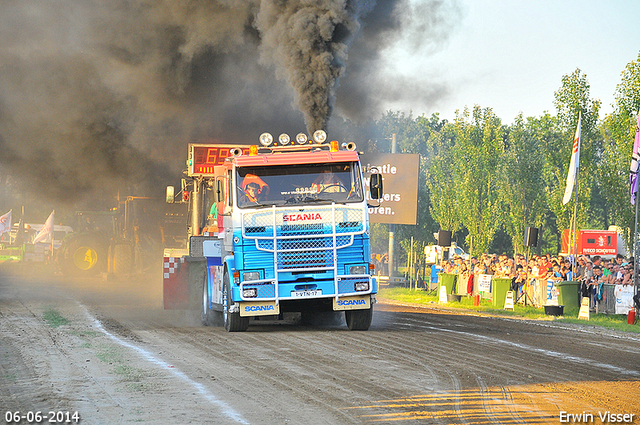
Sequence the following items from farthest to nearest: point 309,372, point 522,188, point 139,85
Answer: point 522,188, point 139,85, point 309,372

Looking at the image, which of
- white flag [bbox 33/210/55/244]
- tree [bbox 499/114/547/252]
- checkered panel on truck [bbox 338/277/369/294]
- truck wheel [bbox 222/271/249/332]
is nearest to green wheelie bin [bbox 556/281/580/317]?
checkered panel on truck [bbox 338/277/369/294]

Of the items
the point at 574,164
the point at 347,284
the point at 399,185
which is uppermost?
the point at 399,185

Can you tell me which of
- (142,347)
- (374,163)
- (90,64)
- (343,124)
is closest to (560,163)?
(374,163)

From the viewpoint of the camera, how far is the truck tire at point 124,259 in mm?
27516

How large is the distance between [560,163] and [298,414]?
3121 cm

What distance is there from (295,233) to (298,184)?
89 cm

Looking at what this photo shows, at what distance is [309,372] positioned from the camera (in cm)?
862

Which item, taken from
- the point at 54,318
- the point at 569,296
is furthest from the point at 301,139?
the point at 569,296

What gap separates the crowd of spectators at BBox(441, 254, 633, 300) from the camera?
64.3ft

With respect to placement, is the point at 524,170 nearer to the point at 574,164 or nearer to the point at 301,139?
the point at 574,164

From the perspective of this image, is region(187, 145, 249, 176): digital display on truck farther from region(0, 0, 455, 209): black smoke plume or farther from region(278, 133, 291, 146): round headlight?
region(0, 0, 455, 209): black smoke plume

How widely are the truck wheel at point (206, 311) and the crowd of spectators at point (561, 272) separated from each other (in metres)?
10.3

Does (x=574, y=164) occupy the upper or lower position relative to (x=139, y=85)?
lower

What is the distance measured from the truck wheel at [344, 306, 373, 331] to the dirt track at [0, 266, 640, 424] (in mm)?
222
